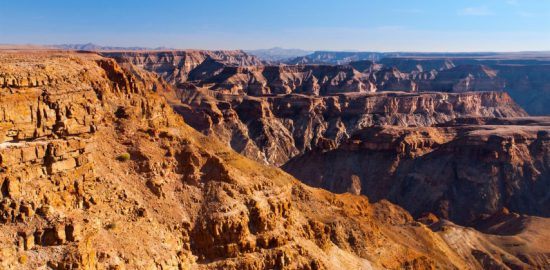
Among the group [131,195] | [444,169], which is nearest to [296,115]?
[444,169]

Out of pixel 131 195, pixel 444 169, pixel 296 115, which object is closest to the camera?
pixel 131 195

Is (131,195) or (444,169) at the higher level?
(131,195)

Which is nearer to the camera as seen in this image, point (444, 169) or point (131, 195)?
point (131, 195)

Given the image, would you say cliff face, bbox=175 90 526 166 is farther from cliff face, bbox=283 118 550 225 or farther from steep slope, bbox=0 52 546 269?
steep slope, bbox=0 52 546 269

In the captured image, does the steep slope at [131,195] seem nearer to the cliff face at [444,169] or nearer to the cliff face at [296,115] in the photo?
the cliff face at [444,169]

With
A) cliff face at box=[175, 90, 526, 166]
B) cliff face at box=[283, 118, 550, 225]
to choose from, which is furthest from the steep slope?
cliff face at box=[175, 90, 526, 166]

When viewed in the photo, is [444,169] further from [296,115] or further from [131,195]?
[131,195]

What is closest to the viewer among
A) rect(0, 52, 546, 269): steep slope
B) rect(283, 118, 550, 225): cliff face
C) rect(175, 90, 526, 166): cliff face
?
rect(0, 52, 546, 269): steep slope
